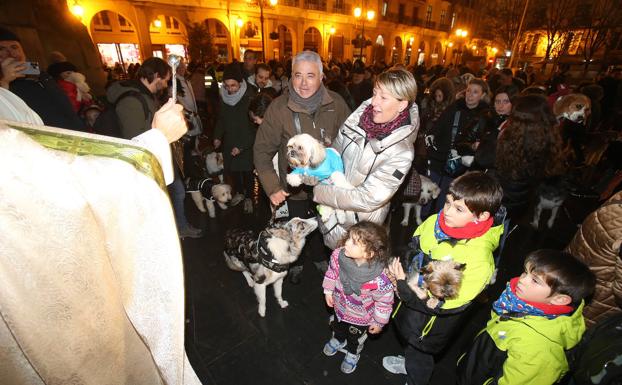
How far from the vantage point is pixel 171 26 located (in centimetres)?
2988

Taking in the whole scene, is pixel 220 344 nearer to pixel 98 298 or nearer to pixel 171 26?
pixel 98 298

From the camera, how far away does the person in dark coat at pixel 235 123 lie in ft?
16.0

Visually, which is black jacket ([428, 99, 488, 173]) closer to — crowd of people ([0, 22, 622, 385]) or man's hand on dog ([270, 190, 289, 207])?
crowd of people ([0, 22, 622, 385])

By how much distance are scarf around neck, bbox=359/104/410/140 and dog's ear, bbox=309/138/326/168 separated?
0.45 m

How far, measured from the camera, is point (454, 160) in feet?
14.0

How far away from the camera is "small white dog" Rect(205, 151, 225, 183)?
5719mm

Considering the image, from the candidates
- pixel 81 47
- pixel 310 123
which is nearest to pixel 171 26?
pixel 81 47

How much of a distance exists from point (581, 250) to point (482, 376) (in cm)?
134

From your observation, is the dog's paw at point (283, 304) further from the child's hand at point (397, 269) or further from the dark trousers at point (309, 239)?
the child's hand at point (397, 269)

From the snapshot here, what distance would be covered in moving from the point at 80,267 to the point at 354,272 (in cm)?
179

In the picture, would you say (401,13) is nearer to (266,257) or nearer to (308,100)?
(308,100)

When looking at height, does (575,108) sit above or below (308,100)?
below

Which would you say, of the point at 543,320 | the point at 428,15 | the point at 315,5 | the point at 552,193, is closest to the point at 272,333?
the point at 543,320

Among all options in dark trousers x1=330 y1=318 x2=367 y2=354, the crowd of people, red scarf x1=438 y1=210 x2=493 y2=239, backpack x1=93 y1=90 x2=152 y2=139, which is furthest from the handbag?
backpack x1=93 y1=90 x2=152 y2=139
